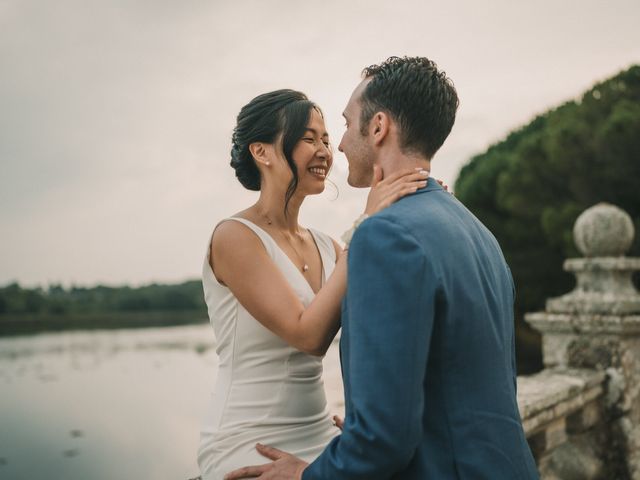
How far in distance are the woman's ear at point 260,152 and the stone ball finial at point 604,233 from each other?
2.48 meters

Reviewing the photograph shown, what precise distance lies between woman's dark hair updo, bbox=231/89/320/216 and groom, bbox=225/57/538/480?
650 millimetres

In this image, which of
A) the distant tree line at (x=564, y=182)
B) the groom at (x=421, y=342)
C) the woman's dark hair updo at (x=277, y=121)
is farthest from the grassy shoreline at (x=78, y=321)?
the groom at (x=421, y=342)

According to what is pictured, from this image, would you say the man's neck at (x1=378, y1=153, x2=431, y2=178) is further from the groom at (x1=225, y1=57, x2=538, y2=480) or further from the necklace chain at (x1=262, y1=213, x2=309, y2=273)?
the necklace chain at (x1=262, y1=213, x2=309, y2=273)

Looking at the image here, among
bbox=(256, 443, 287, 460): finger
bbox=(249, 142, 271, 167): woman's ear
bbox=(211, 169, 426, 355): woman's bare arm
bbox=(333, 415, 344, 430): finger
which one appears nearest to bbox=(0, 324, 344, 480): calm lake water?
bbox=(333, 415, 344, 430): finger

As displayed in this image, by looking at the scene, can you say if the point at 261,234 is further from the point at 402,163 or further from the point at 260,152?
the point at 402,163

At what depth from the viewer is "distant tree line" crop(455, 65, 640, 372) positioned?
13898 millimetres

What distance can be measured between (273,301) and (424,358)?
2.30 feet

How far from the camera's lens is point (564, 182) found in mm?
15930

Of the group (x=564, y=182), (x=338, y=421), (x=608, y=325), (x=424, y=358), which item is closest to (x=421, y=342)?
(x=424, y=358)

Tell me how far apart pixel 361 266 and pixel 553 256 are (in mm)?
17201

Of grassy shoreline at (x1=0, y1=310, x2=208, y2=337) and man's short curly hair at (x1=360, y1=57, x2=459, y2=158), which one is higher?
man's short curly hair at (x1=360, y1=57, x2=459, y2=158)

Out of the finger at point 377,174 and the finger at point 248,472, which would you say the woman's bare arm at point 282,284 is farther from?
the finger at point 248,472

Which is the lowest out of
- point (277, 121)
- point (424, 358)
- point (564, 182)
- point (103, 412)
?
point (103, 412)

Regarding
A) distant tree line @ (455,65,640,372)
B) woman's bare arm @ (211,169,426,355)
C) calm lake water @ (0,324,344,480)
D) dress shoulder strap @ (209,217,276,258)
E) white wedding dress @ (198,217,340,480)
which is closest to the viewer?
woman's bare arm @ (211,169,426,355)
